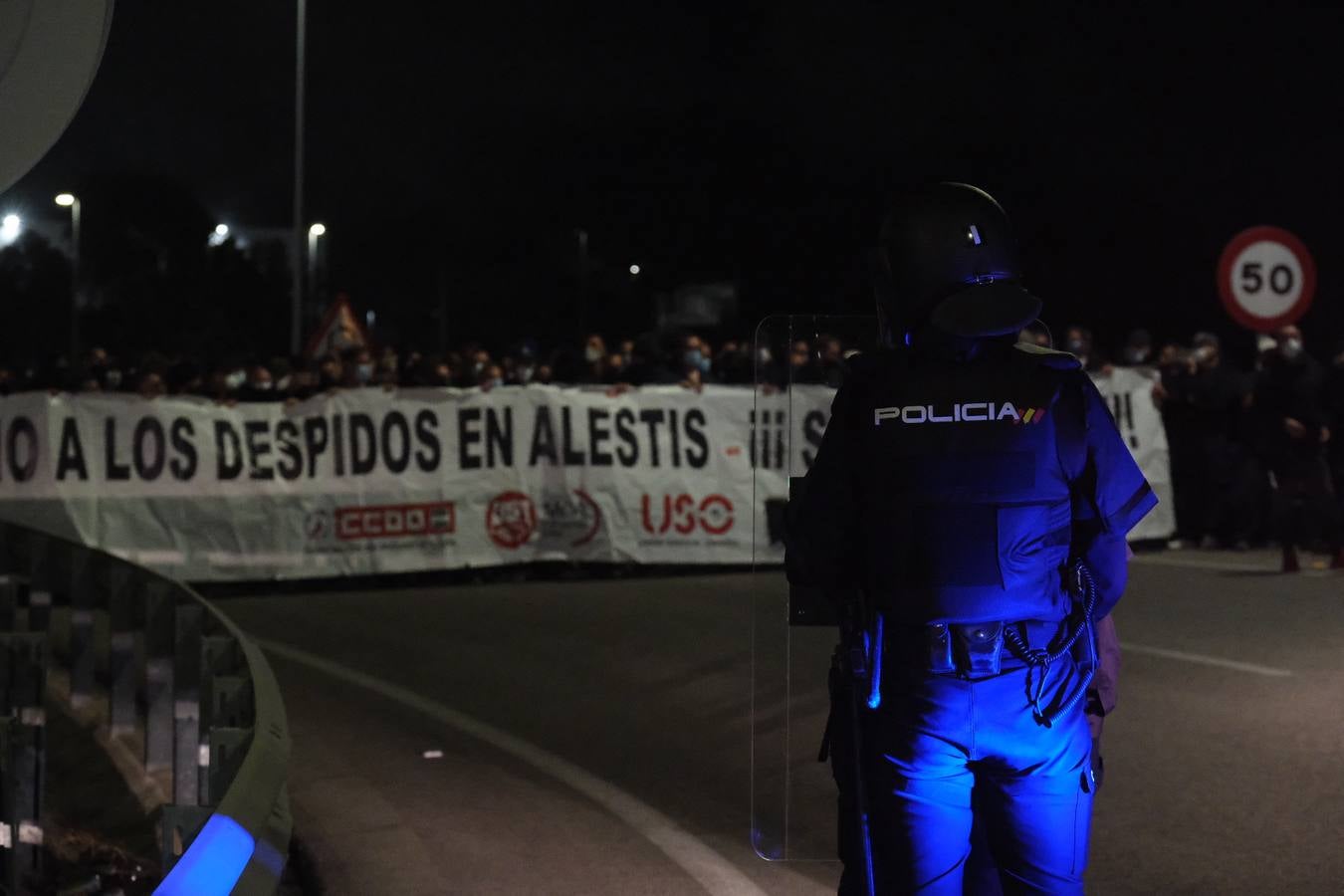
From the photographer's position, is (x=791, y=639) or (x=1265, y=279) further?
(x=1265, y=279)

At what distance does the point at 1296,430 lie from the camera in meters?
15.4

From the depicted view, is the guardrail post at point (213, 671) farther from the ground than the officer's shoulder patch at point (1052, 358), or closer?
closer

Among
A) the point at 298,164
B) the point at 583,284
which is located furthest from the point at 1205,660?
the point at 583,284

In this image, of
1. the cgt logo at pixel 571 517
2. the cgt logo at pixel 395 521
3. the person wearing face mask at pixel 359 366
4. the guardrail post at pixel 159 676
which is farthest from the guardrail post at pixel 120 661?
the person wearing face mask at pixel 359 366

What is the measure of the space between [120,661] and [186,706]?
4.85 feet

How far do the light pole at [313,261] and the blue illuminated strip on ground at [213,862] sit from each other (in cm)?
7833

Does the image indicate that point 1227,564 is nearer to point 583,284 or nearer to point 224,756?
point 224,756

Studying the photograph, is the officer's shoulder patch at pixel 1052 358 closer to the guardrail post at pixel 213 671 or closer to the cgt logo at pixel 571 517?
the guardrail post at pixel 213 671

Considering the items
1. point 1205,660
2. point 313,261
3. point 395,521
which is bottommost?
point 1205,660

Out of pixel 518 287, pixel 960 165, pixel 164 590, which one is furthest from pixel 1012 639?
pixel 518 287

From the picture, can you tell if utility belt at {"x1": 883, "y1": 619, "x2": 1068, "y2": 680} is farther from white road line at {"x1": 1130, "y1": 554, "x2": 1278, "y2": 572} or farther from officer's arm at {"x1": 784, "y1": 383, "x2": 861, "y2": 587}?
white road line at {"x1": 1130, "y1": 554, "x2": 1278, "y2": 572}

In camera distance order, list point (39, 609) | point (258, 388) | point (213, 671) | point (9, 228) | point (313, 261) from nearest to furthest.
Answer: point (213, 671) < point (39, 609) < point (258, 388) < point (9, 228) < point (313, 261)

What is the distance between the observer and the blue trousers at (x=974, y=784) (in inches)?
142

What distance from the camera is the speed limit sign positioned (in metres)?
15.1
